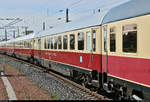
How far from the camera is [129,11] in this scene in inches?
290

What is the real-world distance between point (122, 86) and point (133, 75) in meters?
1.05

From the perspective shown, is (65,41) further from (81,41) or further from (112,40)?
(112,40)

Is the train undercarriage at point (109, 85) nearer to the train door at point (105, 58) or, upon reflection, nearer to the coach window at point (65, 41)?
the train door at point (105, 58)

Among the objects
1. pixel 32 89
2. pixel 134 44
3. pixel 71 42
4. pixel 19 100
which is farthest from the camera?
pixel 71 42

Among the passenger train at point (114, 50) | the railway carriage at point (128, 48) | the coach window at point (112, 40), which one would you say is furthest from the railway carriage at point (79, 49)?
the coach window at point (112, 40)

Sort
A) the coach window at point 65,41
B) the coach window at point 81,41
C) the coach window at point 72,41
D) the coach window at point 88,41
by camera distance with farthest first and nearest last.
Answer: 1. the coach window at point 65,41
2. the coach window at point 72,41
3. the coach window at point 81,41
4. the coach window at point 88,41

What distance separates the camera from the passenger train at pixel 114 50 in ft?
21.5

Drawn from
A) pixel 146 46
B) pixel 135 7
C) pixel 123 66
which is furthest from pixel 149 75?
pixel 135 7

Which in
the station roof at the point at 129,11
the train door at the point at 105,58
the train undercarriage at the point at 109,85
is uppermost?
the station roof at the point at 129,11

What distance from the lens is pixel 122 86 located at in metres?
7.93

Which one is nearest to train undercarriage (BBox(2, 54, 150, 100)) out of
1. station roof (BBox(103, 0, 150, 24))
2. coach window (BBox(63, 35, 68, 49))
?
coach window (BBox(63, 35, 68, 49))

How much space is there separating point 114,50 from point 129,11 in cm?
155

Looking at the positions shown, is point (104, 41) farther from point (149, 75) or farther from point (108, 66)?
Answer: point (149, 75)

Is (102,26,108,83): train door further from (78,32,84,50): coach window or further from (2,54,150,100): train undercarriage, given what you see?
(78,32,84,50): coach window
